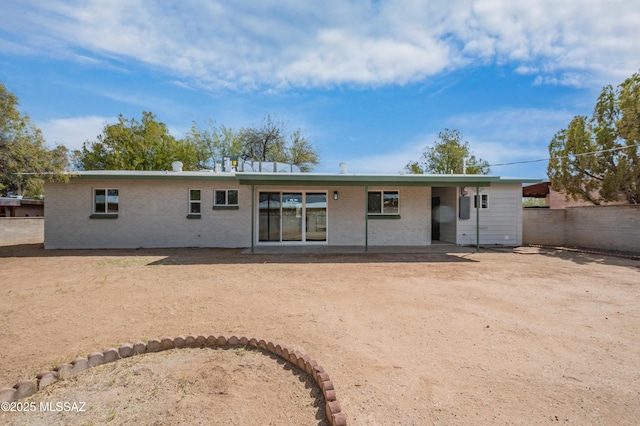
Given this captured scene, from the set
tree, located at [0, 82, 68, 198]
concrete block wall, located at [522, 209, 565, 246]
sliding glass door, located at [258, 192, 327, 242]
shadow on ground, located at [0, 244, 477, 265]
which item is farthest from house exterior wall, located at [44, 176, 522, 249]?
concrete block wall, located at [522, 209, 565, 246]

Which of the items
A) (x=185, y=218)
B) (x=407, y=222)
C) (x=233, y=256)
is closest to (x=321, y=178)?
(x=233, y=256)

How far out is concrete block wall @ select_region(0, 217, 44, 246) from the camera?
14.7 meters

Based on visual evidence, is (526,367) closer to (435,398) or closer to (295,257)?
(435,398)

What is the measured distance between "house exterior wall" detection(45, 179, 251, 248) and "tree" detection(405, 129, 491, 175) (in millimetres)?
20407

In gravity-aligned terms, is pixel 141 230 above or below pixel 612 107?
below

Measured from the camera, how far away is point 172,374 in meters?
2.78

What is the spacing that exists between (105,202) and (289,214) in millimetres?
7165

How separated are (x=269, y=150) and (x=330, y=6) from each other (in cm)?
2124

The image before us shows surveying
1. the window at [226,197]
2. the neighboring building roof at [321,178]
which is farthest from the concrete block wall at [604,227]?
the window at [226,197]

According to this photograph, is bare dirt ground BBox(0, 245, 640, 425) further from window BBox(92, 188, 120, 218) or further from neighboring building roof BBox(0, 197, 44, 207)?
neighboring building roof BBox(0, 197, 44, 207)

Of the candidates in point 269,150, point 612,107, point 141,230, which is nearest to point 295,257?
point 141,230

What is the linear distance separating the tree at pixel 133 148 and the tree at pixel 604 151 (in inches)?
1093

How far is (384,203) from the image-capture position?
1237 centimetres

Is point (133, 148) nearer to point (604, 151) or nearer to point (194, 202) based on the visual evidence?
point (194, 202)
